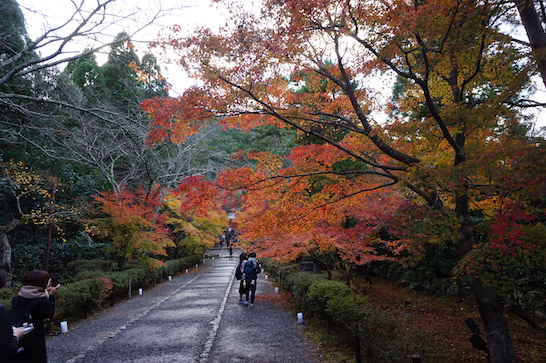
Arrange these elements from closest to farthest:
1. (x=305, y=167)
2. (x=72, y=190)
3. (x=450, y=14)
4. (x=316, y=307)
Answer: (x=450, y=14), (x=305, y=167), (x=316, y=307), (x=72, y=190)

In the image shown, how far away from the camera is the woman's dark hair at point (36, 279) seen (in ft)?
11.7

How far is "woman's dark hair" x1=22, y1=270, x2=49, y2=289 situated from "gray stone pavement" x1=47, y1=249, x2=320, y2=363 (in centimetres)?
249

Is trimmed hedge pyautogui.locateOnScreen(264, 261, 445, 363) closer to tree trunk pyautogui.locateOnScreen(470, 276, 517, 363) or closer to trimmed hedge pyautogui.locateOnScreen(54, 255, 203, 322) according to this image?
tree trunk pyautogui.locateOnScreen(470, 276, 517, 363)

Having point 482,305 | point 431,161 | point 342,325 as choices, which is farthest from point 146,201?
point 482,305

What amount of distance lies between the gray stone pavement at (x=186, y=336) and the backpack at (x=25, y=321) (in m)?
2.46

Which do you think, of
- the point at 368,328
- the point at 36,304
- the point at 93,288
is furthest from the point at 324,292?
the point at 93,288

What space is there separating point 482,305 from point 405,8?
4.64 m

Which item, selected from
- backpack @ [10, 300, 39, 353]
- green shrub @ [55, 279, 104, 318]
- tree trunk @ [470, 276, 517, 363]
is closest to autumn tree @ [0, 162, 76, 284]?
green shrub @ [55, 279, 104, 318]

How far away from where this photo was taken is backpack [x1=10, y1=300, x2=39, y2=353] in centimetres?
313

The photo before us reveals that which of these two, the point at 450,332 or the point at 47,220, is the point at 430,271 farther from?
the point at 47,220

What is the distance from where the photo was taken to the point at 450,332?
7578 millimetres

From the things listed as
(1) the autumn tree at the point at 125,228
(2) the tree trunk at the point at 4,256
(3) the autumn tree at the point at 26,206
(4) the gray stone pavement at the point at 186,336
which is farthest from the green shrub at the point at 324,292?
(2) the tree trunk at the point at 4,256

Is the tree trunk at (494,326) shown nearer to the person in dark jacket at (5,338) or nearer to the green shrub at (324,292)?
the green shrub at (324,292)

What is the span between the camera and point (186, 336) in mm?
6621
